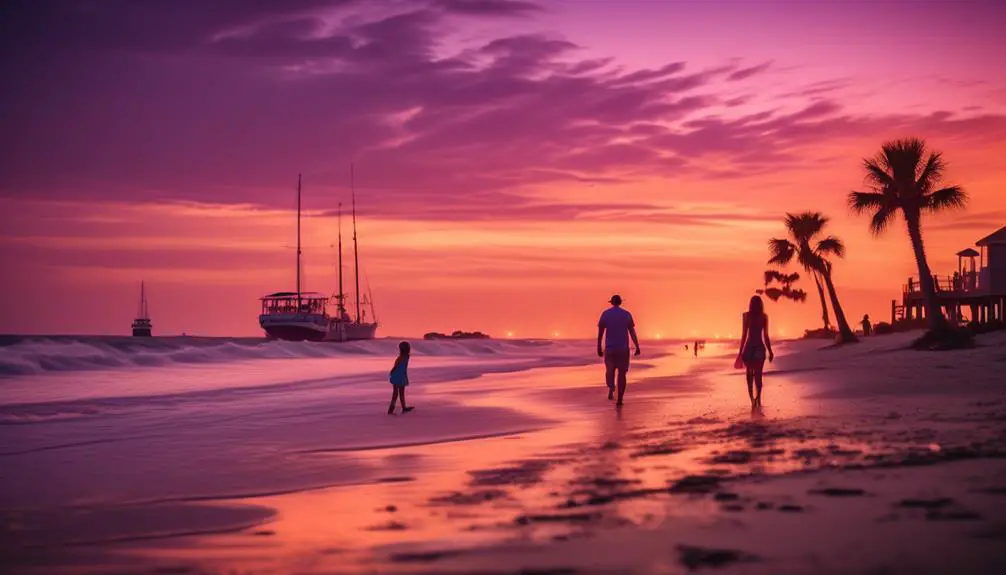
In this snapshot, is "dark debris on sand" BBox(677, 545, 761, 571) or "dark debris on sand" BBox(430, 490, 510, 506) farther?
"dark debris on sand" BBox(430, 490, 510, 506)

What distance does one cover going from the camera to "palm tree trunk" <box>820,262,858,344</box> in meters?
56.4

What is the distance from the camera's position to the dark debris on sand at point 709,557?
5284 mm

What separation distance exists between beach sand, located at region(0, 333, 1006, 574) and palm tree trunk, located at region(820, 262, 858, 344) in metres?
40.7

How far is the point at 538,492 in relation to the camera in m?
8.23

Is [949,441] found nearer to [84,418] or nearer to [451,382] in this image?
[84,418]

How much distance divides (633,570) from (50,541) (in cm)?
455

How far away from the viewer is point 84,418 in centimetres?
1967

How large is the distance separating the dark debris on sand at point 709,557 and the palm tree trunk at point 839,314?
5402 cm

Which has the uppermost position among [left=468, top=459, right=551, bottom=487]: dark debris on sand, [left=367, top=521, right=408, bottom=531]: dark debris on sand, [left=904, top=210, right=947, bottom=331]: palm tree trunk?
[left=904, top=210, right=947, bottom=331]: palm tree trunk

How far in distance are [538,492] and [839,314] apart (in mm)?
53470

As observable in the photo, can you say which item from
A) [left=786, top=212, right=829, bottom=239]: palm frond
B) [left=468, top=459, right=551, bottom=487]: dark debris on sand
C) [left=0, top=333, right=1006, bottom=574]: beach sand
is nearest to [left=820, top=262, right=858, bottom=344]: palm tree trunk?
[left=786, top=212, right=829, bottom=239]: palm frond

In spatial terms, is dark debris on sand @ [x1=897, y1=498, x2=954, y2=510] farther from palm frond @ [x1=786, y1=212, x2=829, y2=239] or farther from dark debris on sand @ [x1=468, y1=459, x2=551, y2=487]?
palm frond @ [x1=786, y1=212, x2=829, y2=239]

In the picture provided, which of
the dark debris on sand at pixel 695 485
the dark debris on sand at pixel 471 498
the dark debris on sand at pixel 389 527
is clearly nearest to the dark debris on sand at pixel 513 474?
the dark debris on sand at pixel 471 498

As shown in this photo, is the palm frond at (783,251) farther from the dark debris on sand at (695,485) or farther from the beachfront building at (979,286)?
the dark debris on sand at (695,485)
